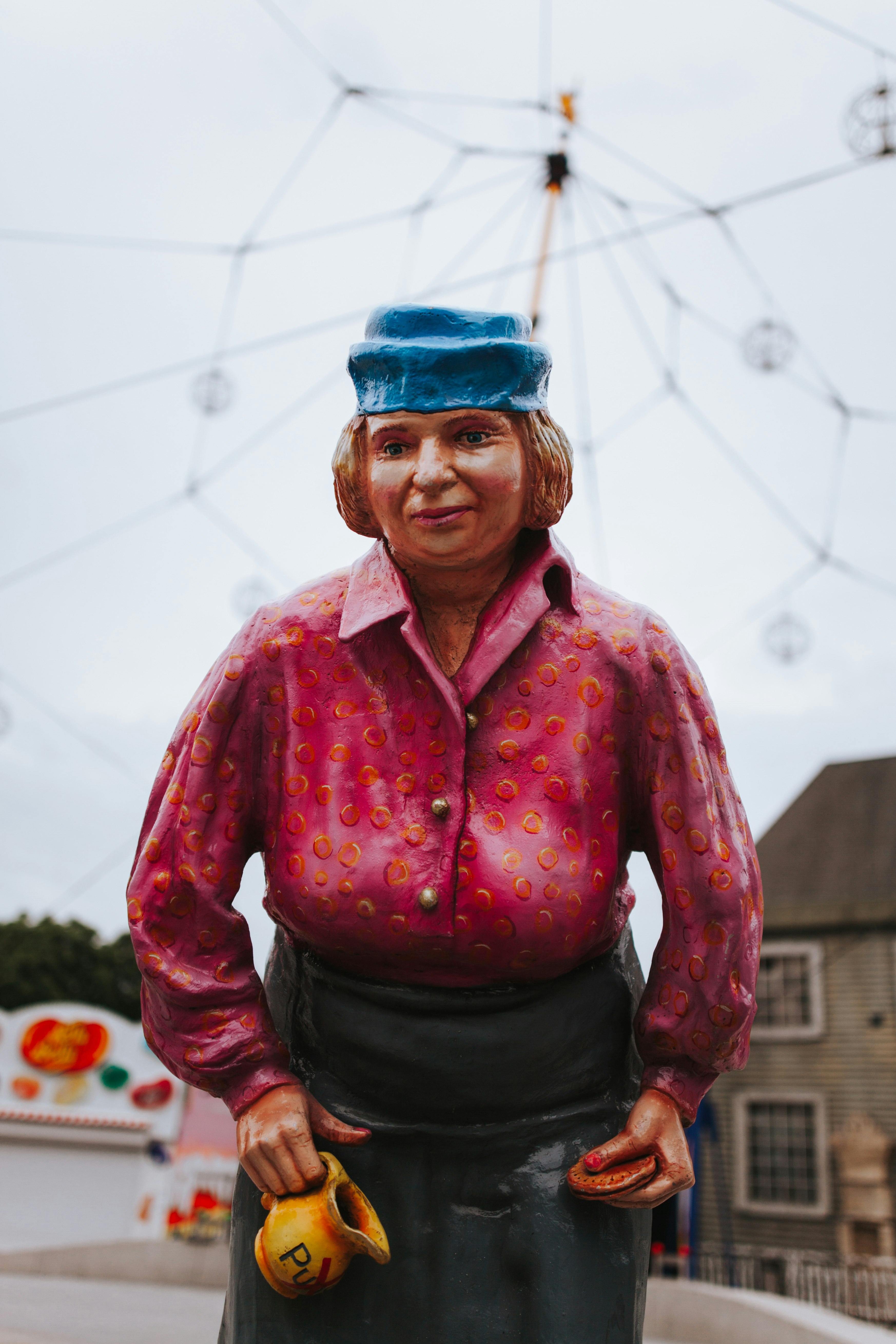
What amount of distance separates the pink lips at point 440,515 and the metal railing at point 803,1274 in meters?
11.5

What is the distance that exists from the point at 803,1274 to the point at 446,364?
14797 millimetres

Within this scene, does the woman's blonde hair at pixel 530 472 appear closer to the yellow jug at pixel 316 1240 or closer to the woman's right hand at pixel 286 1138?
the woman's right hand at pixel 286 1138

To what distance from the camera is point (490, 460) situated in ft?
6.05

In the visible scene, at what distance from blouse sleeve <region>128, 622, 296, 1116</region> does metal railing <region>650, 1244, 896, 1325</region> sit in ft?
36.7

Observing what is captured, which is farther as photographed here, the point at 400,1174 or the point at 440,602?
the point at 440,602

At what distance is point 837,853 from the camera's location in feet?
59.8

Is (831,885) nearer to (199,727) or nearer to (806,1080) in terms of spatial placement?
(806,1080)

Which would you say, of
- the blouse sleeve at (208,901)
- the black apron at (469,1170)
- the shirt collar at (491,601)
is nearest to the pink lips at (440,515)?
the shirt collar at (491,601)

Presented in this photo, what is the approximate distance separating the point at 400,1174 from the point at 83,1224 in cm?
1401

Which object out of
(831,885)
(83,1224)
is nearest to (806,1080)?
(831,885)

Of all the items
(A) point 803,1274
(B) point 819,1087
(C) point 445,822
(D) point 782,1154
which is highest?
(B) point 819,1087

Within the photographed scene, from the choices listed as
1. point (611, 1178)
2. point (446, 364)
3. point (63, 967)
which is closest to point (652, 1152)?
point (611, 1178)

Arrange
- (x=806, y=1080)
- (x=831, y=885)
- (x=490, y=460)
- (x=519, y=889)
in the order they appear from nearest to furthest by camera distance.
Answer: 1. (x=519, y=889)
2. (x=490, y=460)
3. (x=806, y=1080)
4. (x=831, y=885)

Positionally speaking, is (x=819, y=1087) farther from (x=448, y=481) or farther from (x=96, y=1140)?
(x=448, y=481)
